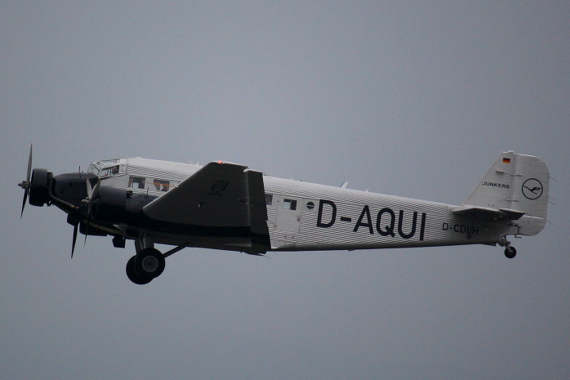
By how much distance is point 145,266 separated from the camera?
18484 mm

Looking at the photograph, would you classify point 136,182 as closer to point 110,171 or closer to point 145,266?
point 110,171

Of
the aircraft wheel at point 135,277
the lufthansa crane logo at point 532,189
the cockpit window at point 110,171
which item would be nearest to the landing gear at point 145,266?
the aircraft wheel at point 135,277

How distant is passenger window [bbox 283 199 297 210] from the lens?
1909 cm

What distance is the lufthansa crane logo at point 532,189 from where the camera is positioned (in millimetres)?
21406

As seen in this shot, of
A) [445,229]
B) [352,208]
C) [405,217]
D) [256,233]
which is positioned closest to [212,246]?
[256,233]

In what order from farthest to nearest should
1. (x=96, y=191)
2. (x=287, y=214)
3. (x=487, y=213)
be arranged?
(x=487, y=213) → (x=287, y=214) → (x=96, y=191)

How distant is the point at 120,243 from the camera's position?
19.8m

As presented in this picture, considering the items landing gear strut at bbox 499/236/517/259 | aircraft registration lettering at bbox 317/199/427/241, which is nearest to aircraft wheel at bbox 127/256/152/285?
aircraft registration lettering at bbox 317/199/427/241

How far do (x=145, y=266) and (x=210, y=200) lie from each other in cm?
284

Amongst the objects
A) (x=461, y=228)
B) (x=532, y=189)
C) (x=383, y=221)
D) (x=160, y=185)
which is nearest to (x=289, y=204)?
(x=383, y=221)

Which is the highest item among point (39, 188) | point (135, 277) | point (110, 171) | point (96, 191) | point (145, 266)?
point (110, 171)

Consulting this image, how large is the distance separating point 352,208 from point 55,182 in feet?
28.5

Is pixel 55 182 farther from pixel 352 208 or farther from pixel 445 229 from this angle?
pixel 445 229

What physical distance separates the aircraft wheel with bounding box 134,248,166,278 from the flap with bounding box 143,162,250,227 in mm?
1221
